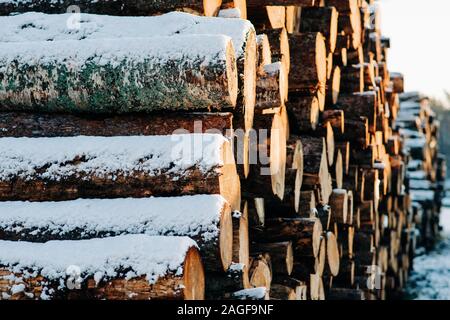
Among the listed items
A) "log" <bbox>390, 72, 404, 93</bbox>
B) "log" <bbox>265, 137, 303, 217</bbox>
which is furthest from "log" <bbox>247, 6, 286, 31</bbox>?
"log" <bbox>390, 72, 404, 93</bbox>

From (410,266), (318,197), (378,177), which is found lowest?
(410,266)

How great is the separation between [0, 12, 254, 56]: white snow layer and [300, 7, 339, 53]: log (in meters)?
1.70

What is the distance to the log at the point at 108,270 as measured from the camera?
1.97 m

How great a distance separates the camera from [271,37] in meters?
3.32

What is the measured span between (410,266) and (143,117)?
7731 mm

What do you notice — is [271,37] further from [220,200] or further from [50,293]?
[50,293]

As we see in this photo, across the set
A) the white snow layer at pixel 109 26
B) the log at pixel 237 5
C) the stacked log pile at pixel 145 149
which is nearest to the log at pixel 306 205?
the stacked log pile at pixel 145 149

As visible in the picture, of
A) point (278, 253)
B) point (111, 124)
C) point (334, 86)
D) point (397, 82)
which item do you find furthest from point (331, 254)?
point (397, 82)

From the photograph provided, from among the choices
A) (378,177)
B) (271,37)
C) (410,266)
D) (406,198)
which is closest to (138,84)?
(271,37)

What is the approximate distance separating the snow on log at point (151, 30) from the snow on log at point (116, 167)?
244mm

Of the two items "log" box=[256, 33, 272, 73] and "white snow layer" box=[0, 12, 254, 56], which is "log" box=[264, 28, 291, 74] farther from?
"white snow layer" box=[0, 12, 254, 56]

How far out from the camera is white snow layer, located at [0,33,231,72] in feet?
7.52

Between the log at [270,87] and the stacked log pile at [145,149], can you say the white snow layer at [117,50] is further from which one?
the log at [270,87]
